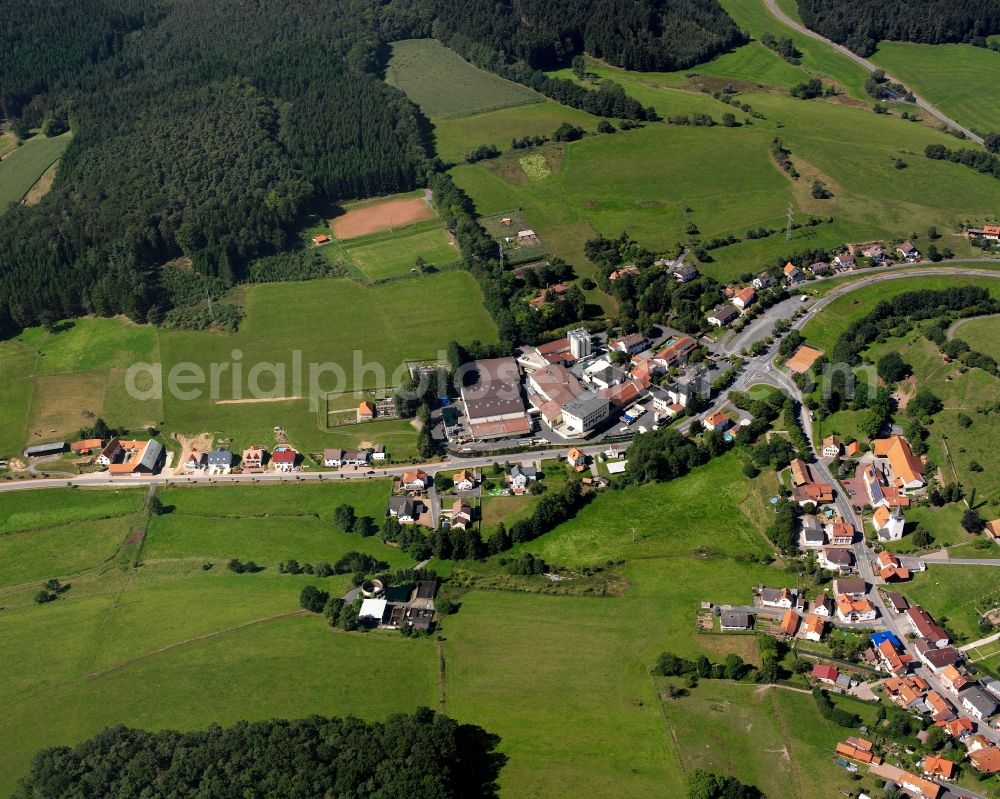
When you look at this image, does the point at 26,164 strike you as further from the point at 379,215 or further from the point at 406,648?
the point at 406,648

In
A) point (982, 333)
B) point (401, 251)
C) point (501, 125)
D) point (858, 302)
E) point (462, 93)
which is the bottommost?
point (858, 302)

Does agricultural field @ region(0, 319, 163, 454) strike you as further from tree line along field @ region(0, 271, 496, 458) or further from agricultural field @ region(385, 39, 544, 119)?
agricultural field @ region(385, 39, 544, 119)

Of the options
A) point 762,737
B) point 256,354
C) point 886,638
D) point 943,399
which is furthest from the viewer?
point 256,354

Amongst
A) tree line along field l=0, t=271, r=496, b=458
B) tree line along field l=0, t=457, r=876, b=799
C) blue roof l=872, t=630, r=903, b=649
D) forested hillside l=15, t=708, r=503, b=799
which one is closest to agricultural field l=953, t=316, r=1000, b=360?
tree line along field l=0, t=457, r=876, b=799

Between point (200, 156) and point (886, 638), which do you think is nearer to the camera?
point (886, 638)

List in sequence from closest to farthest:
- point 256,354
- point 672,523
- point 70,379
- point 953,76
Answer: point 672,523, point 70,379, point 256,354, point 953,76

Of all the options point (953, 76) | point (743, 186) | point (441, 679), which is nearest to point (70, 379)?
point (441, 679)

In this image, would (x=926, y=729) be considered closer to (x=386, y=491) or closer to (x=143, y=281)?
(x=386, y=491)
